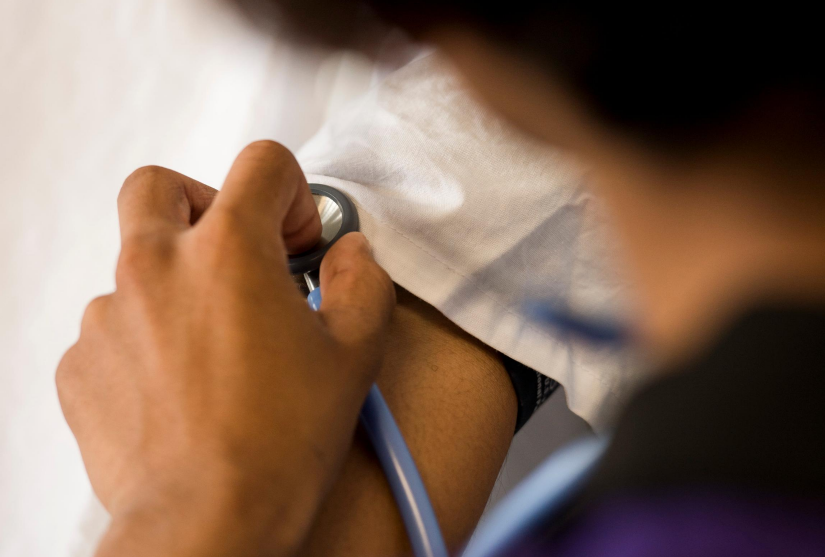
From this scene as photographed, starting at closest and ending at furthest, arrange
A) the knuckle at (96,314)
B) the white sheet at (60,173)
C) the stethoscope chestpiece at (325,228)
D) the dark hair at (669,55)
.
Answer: the dark hair at (669,55) → the knuckle at (96,314) → the stethoscope chestpiece at (325,228) → the white sheet at (60,173)

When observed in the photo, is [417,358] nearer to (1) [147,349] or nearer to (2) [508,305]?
(2) [508,305]

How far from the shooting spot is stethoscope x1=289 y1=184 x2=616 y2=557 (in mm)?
383

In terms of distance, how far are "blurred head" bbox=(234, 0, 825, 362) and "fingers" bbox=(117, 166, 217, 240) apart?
6.1 inches

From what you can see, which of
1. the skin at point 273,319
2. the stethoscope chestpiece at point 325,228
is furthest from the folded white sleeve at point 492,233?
the skin at point 273,319

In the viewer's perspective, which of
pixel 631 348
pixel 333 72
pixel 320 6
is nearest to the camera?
pixel 320 6

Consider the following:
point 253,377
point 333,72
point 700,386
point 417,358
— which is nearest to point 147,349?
point 253,377

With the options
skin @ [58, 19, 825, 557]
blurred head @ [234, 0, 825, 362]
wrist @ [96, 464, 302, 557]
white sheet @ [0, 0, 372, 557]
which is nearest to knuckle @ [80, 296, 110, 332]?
skin @ [58, 19, 825, 557]

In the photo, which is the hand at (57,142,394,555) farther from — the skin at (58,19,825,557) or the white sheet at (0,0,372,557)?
the white sheet at (0,0,372,557)

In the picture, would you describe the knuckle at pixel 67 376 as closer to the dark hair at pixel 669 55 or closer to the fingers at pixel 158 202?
the fingers at pixel 158 202

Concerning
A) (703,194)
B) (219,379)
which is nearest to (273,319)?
(219,379)

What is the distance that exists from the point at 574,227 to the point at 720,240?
19 centimetres

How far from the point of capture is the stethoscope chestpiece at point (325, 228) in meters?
0.49

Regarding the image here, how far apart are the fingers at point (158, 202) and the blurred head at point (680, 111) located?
0.16m

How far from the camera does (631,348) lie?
55 centimetres
